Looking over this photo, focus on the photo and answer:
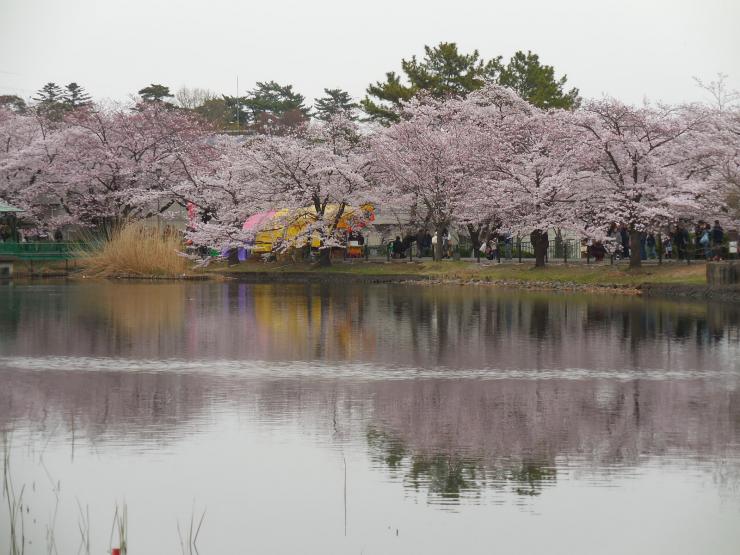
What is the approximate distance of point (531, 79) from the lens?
67.7 m

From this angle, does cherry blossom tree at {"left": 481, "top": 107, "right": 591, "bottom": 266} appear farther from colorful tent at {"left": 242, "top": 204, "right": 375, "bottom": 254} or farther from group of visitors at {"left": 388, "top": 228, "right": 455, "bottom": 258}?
colorful tent at {"left": 242, "top": 204, "right": 375, "bottom": 254}

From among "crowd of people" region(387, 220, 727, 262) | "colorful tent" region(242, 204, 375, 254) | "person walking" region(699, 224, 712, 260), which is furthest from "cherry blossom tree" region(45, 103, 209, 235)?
"person walking" region(699, 224, 712, 260)

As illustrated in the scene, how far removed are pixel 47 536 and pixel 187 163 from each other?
52.7 metres

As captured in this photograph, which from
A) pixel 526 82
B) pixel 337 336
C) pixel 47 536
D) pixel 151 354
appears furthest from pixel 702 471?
pixel 526 82

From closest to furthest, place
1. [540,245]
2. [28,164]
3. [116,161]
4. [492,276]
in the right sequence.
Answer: [492,276] < [540,245] < [116,161] < [28,164]

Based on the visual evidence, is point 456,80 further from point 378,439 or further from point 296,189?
point 378,439

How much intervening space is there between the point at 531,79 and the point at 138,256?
2921 cm

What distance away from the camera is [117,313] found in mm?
28250

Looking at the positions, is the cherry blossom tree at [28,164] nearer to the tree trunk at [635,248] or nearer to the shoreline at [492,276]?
the shoreline at [492,276]

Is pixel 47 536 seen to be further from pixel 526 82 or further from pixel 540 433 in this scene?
pixel 526 82

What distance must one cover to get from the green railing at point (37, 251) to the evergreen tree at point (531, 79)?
90.3 ft

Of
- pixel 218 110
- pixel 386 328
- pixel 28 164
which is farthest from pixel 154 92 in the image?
pixel 386 328

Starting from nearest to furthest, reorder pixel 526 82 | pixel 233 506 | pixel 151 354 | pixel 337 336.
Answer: pixel 233 506
pixel 151 354
pixel 337 336
pixel 526 82

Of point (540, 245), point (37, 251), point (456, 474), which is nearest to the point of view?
point (456, 474)
